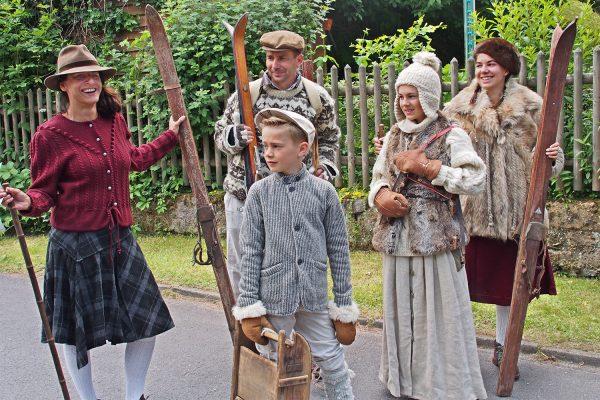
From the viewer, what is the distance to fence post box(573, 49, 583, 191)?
256 inches

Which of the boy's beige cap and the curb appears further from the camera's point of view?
the curb

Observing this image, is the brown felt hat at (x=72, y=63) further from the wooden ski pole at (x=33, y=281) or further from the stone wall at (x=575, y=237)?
the stone wall at (x=575, y=237)

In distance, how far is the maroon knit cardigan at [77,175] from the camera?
3854 millimetres

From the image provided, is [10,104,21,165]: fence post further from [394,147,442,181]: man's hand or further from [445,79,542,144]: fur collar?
[394,147,442,181]: man's hand

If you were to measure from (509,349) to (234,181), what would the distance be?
193 cm

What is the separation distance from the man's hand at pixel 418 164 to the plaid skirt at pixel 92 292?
5.22 feet

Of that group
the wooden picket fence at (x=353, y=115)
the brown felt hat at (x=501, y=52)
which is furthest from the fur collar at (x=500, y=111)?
the wooden picket fence at (x=353, y=115)

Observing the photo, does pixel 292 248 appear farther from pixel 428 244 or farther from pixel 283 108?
pixel 283 108

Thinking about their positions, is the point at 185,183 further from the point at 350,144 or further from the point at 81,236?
the point at 81,236

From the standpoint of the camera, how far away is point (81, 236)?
156 inches

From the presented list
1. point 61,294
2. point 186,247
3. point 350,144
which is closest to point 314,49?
point 350,144

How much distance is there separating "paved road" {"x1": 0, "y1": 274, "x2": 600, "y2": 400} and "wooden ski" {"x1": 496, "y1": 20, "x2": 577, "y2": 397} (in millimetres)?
346

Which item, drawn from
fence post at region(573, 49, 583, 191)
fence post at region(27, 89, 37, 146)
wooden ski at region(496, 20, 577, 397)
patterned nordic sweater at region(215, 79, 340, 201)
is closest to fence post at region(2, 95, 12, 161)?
fence post at region(27, 89, 37, 146)

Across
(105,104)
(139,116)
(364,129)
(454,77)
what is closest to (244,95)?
(105,104)
